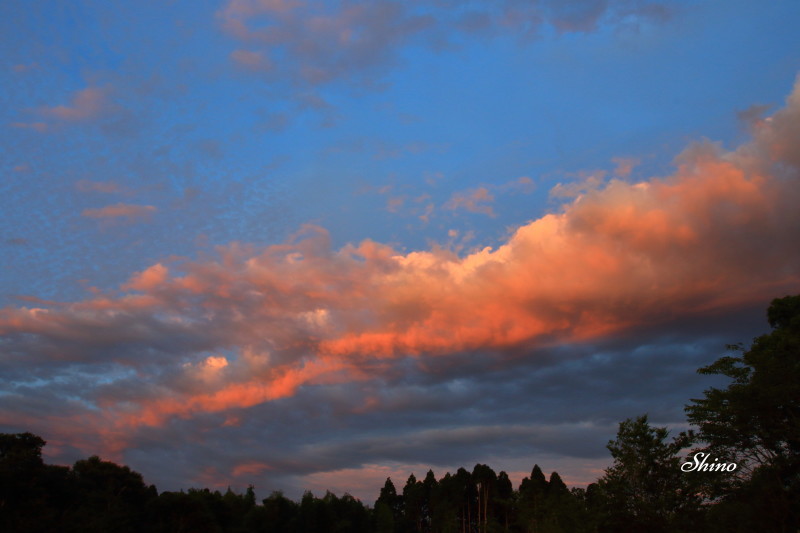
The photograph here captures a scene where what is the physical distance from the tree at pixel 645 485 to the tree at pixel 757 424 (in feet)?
13.6

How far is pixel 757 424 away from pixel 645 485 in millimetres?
12332

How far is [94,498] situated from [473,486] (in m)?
89.3

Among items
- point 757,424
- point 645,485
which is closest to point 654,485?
point 645,485

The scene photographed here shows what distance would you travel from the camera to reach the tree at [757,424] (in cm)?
3738

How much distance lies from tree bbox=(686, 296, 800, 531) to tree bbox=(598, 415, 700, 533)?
413cm

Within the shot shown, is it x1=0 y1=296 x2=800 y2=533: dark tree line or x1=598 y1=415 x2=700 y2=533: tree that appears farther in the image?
x1=598 y1=415 x2=700 y2=533: tree

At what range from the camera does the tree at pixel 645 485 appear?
4697 centimetres

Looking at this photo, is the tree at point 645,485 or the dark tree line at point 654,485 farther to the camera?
the tree at point 645,485

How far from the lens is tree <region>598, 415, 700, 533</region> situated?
154 ft

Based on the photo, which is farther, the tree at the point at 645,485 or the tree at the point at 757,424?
the tree at the point at 645,485

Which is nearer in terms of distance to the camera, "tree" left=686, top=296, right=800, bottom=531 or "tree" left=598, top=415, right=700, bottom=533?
"tree" left=686, top=296, right=800, bottom=531

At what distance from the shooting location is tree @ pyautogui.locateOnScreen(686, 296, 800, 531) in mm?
37375

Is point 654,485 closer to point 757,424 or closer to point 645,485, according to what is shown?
point 645,485

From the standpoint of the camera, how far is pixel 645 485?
50.4 meters
